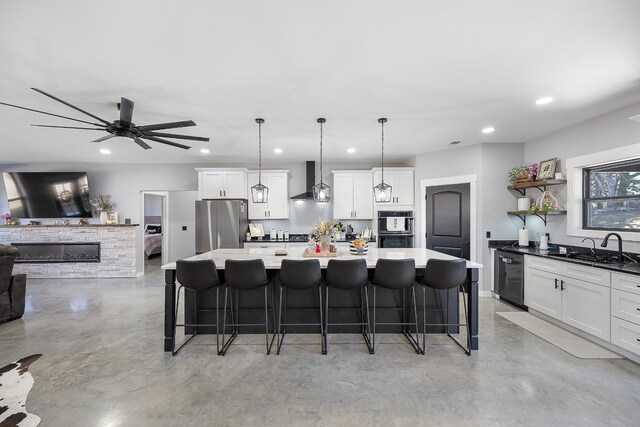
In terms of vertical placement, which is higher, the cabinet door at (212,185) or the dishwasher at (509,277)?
the cabinet door at (212,185)

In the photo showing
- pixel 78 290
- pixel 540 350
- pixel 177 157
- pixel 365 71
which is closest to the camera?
pixel 365 71

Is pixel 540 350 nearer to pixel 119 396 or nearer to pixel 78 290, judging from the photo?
pixel 119 396

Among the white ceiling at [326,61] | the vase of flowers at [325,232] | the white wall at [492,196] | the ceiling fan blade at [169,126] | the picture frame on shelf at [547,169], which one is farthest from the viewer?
the white wall at [492,196]

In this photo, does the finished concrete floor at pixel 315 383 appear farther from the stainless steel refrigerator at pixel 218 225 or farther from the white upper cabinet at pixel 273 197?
the white upper cabinet at pixel 273 197

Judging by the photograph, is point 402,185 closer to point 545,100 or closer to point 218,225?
point 545,100

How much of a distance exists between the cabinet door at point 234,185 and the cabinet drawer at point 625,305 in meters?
5.69

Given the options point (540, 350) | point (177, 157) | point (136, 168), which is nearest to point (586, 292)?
point (540, 350)

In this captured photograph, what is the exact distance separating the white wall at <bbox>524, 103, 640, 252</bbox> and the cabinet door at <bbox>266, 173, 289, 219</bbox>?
4504 mm

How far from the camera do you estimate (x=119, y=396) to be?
6.88 feet

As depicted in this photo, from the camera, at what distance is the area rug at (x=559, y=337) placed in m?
2.69

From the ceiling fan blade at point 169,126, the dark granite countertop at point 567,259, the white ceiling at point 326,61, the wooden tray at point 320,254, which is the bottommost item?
the dark granite countertop at point 567,259

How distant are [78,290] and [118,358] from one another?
11.6 ft

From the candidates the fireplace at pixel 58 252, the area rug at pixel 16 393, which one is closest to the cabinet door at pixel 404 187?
the area rug at pixel 16 393

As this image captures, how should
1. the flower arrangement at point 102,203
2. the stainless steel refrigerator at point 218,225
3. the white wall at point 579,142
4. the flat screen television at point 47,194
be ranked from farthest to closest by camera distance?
the flower arrangement at point 102,203 → the flat screen television at point 47,194 → the stainless steel refrigerator at point 218,225 → the white wall at point 579,142
